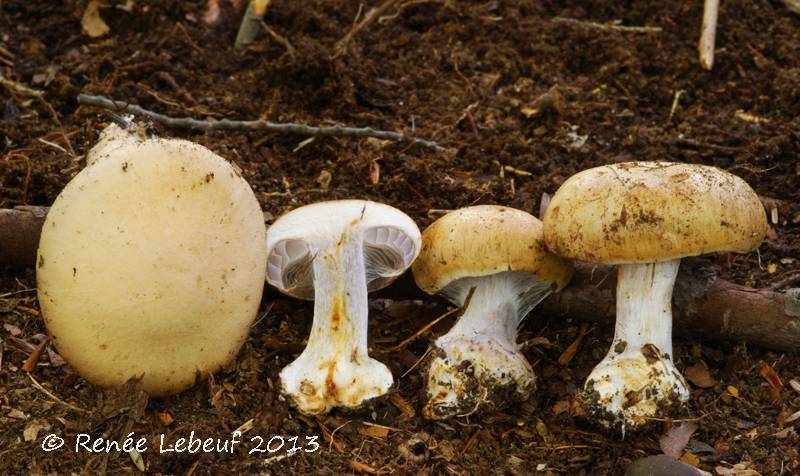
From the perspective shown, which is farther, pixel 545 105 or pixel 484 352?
pixel 545 105

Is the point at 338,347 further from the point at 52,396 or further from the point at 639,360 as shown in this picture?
the point at 639,360

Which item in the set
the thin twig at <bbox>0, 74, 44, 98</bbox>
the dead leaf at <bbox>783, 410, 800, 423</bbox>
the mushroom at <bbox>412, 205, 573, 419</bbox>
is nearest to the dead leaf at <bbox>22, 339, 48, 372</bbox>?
the mushroom at <bbox>412, 205, 573, 419</bbox>

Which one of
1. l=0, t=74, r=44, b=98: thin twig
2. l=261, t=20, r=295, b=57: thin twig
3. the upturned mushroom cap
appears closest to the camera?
the upturned mushroom cap

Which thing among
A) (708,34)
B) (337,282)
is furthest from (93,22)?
(708,34)

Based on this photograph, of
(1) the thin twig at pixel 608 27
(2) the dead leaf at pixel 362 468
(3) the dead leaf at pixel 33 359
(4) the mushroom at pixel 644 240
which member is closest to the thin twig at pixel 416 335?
(4) the mushroom at pixel 644 240

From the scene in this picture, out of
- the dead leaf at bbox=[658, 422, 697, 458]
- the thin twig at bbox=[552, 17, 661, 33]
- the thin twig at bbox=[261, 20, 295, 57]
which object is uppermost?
the thin twig at bbox=[261, 20, 295, 57]

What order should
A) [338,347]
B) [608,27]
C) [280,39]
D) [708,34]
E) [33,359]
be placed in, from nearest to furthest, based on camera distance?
[33,359] → [338,347] → [280,39] → [708,34] → [608,27]

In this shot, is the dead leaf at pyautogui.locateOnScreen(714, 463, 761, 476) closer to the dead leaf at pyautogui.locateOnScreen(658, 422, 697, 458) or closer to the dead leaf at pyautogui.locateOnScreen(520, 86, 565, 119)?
the dead leaf at pyautogui.locateOnScreen(658, 422, 697, 458)

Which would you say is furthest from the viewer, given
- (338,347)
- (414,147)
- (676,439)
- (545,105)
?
(545,105)
